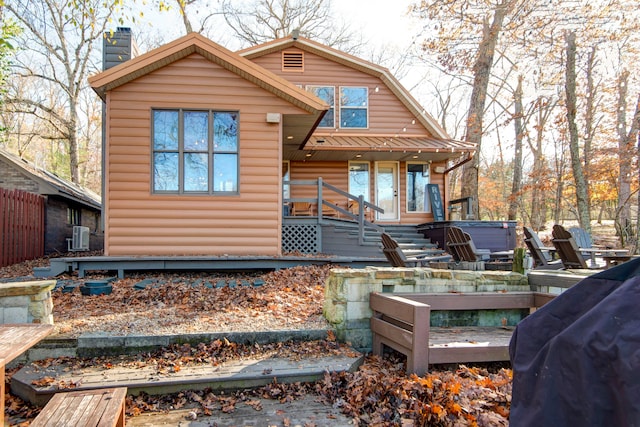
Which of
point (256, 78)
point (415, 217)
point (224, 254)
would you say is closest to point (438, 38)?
point (415, 217)

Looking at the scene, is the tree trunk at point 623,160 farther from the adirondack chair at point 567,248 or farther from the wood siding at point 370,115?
the adirondack chair at point 567,248

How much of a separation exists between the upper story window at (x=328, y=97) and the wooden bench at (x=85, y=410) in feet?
41.7

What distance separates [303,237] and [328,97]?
6374mm

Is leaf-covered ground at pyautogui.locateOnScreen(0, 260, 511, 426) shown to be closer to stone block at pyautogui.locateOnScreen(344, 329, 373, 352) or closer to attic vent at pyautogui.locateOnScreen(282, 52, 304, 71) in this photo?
stone block at pyautogui.locateOnScreen(344, 329, 373, 352)

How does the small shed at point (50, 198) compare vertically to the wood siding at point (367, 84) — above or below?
below

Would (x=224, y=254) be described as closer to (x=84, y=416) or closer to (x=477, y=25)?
(x=84, y=416)

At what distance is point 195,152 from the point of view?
8711 mm

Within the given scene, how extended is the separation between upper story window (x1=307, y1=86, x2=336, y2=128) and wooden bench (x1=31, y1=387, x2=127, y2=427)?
12699mm

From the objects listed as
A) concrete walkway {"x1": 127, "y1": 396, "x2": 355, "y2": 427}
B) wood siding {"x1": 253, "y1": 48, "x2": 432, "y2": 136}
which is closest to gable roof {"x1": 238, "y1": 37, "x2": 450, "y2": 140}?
wood siding {"x1": 253, "y1": 48, "x2": 432, "y2": 136}

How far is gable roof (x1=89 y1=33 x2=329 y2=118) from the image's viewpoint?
26.5ft

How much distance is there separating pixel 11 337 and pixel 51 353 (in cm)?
182

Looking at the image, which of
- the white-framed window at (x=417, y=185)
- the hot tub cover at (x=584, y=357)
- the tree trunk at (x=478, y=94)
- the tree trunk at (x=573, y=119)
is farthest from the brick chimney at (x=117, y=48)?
the tree trunk at (x=573, y=119)

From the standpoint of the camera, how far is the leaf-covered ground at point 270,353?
10.8 ft

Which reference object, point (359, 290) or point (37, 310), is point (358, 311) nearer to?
point (359, 290)
